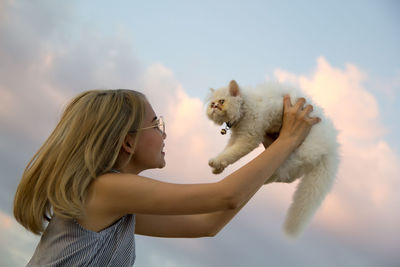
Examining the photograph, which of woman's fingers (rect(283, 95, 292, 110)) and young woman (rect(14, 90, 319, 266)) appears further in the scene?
woman's fingers (rect(283, 95, 292, 110))

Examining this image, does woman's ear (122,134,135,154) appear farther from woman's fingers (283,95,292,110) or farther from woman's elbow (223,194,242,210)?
woman's fingers (283,95,292,110)

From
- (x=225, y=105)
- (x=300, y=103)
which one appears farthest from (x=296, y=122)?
(x=225, y=105)

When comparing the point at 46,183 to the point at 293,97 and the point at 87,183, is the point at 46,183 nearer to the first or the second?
the point at 87,183

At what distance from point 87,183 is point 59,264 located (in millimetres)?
320

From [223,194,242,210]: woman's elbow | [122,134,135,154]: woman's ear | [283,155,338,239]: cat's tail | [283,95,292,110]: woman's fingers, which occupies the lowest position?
[122,134,135,154]: woman's ear

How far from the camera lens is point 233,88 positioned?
1583 mm

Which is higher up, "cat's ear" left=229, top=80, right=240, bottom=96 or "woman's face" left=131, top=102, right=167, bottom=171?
"cat's ear" left=229, top=80, right=240, bottom=96

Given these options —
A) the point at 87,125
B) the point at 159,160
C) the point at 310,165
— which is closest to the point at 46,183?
the point at 87,125

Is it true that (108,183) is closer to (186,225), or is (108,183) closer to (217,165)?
(217,165)

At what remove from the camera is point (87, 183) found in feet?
4.21

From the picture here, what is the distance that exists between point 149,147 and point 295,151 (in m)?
0.60

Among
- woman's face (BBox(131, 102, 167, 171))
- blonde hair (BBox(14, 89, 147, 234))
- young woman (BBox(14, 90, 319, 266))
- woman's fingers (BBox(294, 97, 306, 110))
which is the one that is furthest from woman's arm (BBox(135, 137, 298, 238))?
woman's fingers (BBox(294, 97, 306, 110))

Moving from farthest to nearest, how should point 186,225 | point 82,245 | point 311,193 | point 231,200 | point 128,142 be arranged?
1. point 186,225
2. point 311,193
3. point 128,142
4. point 82,245
5. point 231,200

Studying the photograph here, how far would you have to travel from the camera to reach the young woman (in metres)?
1.20
